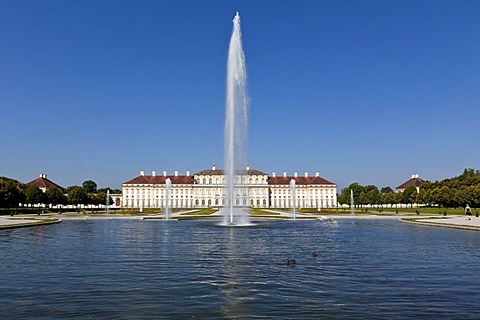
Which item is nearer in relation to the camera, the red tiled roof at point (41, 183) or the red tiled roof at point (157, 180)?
the red tiled roof at point (41, 183)

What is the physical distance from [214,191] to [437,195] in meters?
68.8

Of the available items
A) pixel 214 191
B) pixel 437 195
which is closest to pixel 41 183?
pixel 214 191

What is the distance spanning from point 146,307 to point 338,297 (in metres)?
4.11

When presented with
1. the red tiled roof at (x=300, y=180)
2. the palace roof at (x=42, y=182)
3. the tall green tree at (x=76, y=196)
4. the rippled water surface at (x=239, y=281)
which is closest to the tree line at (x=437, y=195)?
the red tiled roof at (x=300, y=180)

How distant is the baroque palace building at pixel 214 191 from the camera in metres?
127

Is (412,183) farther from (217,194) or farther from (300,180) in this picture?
(217,194)

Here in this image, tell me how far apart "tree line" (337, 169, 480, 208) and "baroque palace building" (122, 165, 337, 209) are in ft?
60.3

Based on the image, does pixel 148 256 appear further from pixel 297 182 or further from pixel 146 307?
pixel 297 182

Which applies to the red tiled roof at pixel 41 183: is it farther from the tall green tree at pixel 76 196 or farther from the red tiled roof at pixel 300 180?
the red tiled roof at pixel 300 180

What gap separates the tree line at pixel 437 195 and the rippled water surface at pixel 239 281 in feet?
179

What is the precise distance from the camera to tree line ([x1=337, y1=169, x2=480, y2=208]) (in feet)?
224

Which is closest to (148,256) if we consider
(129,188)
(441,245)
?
(441,245)

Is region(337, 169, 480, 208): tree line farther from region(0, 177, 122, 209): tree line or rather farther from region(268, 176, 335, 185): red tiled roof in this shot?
region(0, 177, 122, 209): tree line

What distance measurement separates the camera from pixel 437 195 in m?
75.5
